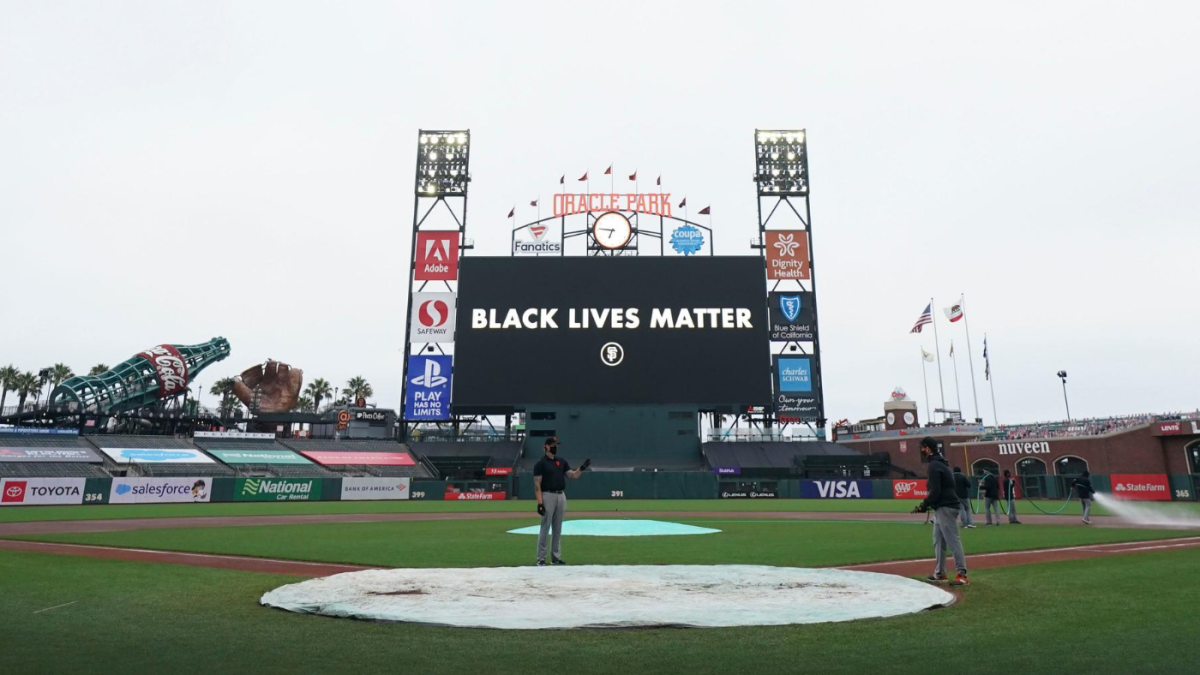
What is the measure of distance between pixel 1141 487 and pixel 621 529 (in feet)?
104

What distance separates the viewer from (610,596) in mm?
6859

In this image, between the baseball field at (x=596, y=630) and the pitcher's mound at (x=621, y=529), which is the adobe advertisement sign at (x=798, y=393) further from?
the baseball field at (x=596, y=630)

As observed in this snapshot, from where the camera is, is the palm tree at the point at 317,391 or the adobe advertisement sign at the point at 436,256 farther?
the palm tree at the point at 317,391

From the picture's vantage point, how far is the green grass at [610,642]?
441 centimetres

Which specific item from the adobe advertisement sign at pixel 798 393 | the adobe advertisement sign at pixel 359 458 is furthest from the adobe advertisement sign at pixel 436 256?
the adobe advertisement sign at pixel 798 393

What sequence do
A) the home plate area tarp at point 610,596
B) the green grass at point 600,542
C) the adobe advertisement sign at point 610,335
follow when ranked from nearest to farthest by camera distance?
the home plate area tarp at point 610,596 → the green grass at point 600,542 → the adobe advertisement sign at point 610,335

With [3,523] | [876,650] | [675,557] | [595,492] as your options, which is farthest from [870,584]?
[595,492]

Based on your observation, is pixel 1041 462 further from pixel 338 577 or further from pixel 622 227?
pixel 338 577

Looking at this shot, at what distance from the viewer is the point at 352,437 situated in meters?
59.3

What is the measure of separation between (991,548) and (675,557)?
645cm

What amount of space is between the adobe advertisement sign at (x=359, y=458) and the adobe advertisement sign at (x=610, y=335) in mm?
5924

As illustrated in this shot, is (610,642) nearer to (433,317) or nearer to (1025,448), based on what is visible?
(1025,448)

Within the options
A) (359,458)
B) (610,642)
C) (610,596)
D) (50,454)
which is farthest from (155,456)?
(610,642)

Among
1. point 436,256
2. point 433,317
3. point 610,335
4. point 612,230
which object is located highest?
point 612,230
